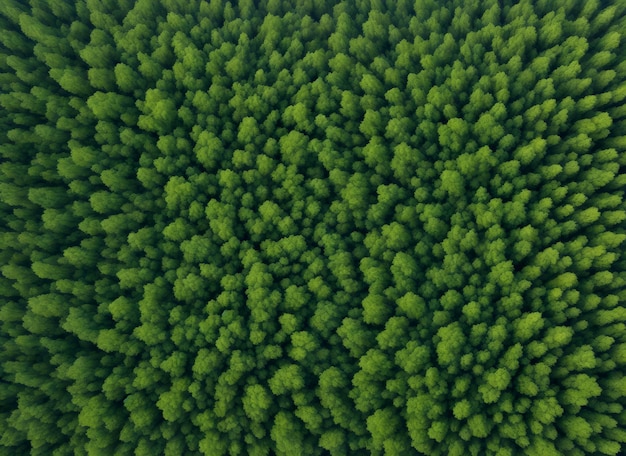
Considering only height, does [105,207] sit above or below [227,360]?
above

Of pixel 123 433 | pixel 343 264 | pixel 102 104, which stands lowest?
pixel 123 433

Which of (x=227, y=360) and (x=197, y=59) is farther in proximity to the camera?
(x=197, y=59)

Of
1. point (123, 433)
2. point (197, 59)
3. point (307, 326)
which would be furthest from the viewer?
point (197, 59)

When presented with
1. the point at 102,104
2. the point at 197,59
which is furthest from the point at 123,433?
the point at 197,59

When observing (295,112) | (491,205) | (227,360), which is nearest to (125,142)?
(295,112)

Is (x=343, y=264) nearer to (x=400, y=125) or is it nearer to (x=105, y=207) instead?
(x=400, y=125)

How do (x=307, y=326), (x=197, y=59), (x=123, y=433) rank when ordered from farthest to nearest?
(x=197, y=59), (x=307, y=326), (x=123, y=433)
